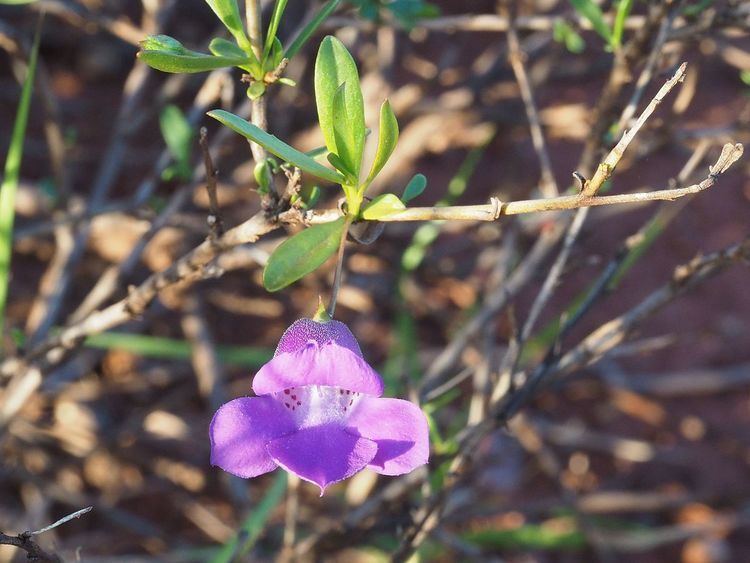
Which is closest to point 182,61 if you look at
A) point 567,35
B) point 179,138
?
point 179,138

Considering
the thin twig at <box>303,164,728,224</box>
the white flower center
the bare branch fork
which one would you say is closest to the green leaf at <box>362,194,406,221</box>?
the thin twig at <box>303,164,728,224</box>

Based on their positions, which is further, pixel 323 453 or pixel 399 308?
pixel 399 308

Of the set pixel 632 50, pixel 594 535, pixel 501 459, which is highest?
pixel 632 50

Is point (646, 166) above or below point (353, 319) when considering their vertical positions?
above

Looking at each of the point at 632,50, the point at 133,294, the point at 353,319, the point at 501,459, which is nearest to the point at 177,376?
the point at 353,319

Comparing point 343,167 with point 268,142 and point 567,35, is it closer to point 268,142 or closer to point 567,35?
point 268,142

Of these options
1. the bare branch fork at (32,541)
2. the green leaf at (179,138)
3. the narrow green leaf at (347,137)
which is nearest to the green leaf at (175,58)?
the narrow green leaf at (347,137)

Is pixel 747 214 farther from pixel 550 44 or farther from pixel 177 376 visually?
pixel 177 376
